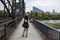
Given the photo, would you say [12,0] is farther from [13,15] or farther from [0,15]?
[0,15]

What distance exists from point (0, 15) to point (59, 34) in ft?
77.1

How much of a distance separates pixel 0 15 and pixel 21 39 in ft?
54.3

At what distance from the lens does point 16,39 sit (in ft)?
51.6

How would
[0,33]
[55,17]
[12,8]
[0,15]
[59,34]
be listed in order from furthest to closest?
[55,17], [0,15], [12,8], [0,33], [59,34]

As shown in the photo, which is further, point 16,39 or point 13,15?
point 13,15

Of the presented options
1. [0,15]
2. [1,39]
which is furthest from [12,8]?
[1,39]

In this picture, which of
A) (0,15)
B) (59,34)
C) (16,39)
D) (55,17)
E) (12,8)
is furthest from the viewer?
(55,17)

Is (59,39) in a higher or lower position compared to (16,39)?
higher

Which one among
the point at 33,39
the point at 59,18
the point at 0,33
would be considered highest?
the point at 0,33

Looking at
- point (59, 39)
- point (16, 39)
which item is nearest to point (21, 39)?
point (16, 39)

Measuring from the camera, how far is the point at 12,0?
27.2 metres

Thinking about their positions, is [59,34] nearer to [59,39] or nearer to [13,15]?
[59,39]

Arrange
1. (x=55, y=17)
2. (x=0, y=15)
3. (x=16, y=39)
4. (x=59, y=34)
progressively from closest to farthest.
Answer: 1. (x=59, y=34)
2. (x=16, y=39)
3. (x=0, y=15)
4. (x=55, y=17)

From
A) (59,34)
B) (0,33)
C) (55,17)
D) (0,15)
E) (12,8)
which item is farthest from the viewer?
(55,17)
